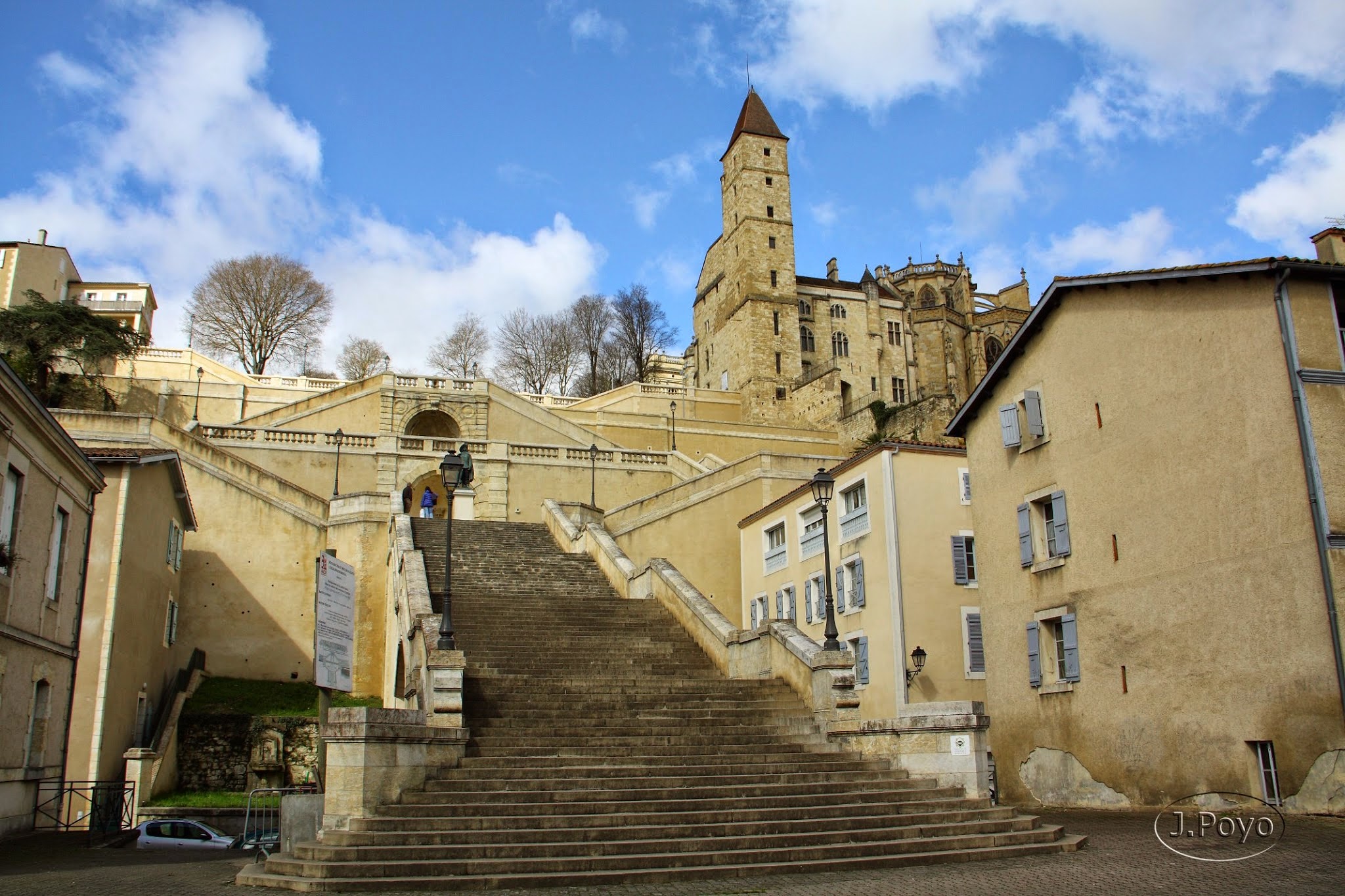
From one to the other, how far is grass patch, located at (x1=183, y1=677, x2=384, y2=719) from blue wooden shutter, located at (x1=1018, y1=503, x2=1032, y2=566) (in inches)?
610

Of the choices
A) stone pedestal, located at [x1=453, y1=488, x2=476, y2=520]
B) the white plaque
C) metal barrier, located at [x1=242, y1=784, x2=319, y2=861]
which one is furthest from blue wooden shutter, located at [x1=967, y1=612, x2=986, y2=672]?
stone pedestal, located at [x1=453, y1=488, x2=476, y2=520]

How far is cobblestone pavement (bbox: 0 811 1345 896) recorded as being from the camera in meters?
9.66

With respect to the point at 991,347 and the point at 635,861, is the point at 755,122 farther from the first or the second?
the point at 635,861

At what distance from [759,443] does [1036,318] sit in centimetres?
3859

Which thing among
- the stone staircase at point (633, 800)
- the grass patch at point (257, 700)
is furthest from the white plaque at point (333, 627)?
the grass patch at point (257, 700)

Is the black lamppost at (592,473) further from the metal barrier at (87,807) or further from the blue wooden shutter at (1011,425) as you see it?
the blue wooden shutter at (1011,425)

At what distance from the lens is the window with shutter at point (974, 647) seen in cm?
2344

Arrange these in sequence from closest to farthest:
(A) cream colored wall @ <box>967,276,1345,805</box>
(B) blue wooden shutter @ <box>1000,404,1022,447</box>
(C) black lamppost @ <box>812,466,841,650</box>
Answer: (A) cream colored wall @ <box>967,276,1345,805</box> → (C) black lamppost @ <box>812,466,841,650</box> → (B) blue wooden shutter @ <box>1000,404,1022,447</box>

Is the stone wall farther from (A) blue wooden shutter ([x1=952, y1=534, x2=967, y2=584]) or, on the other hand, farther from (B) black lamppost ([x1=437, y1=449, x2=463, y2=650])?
(A) blue wooden shutter ([x1=952, y1=534, x2=967, y2=584])

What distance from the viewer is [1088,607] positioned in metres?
17.7

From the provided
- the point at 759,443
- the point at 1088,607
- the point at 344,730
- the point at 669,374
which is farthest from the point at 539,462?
the point at 669,374

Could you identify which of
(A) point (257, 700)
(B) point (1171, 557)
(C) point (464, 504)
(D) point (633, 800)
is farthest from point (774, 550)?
(D) point (633, 800)

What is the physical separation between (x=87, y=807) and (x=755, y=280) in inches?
2323

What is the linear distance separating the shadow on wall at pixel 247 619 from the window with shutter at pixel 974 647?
17.2 meters
